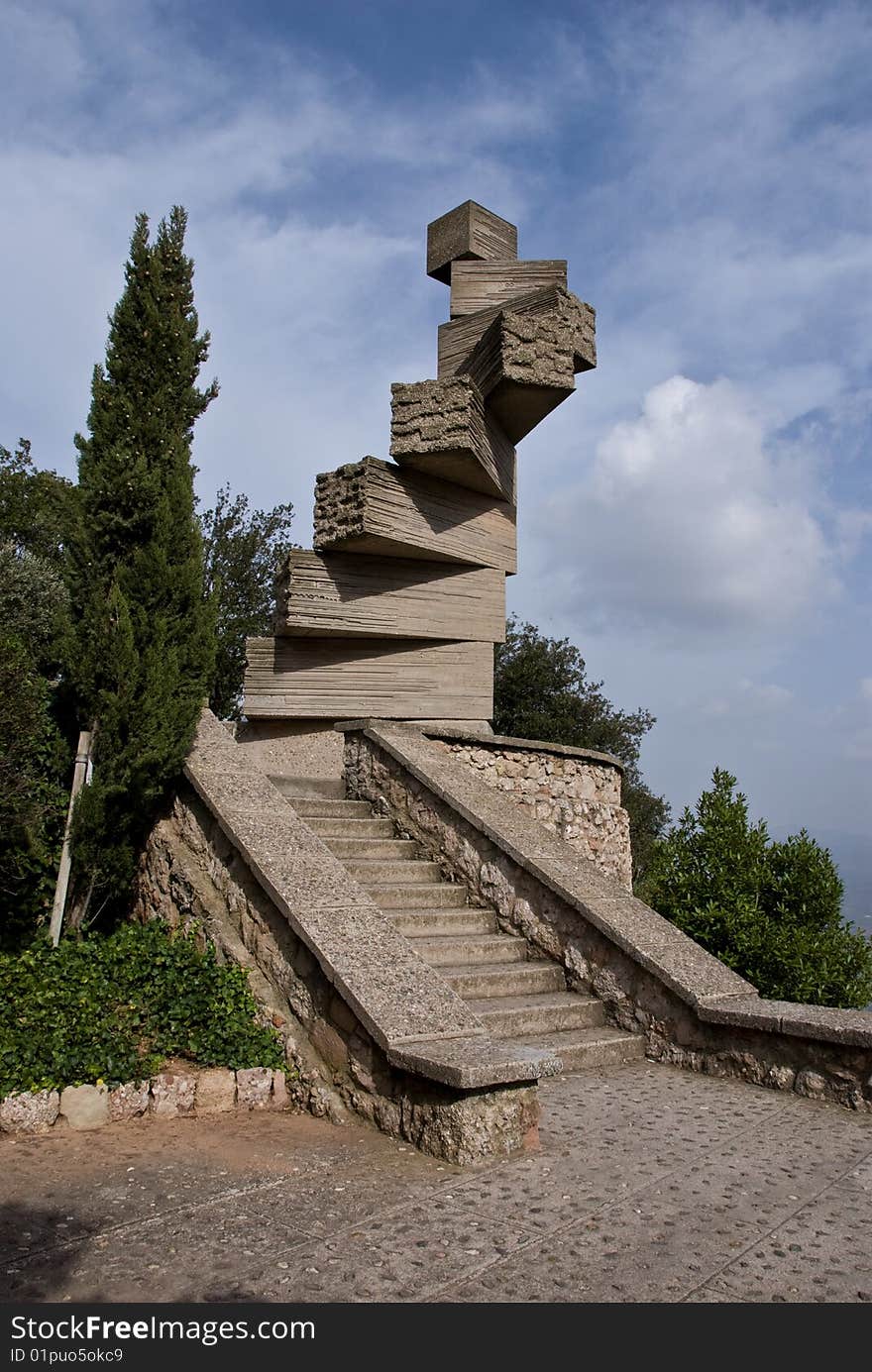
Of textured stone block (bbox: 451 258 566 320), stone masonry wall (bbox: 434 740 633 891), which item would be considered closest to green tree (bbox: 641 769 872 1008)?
stone masonry wall (bbox: 434 740 633 891)

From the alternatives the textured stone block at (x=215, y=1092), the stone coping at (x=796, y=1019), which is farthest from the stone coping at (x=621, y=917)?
the textured stone block at (x=215, y=1092)

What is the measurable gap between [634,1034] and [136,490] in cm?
437

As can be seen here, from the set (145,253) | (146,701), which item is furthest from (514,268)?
(146,701)

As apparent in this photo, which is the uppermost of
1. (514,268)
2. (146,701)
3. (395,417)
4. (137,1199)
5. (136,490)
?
(514,268)

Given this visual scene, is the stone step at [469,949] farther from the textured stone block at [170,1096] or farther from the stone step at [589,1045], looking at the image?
the textured stone block at [170,1096]

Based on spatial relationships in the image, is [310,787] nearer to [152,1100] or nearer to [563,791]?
[563,791]

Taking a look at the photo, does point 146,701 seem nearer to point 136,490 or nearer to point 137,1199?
point 136,490

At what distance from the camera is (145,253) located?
6.51m

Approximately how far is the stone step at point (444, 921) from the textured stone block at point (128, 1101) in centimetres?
195

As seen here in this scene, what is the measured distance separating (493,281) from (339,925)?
7.55m

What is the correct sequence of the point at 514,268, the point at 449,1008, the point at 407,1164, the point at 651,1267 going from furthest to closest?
1. the point at 514,268
2. the point at 449,1008
3. the point at 407,1164
4. the point at 651,1267

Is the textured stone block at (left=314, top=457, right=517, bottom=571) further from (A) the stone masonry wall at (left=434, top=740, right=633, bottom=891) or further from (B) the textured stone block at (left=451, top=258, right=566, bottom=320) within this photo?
(B) the textured stone block at (left=451, top=258, right=566, bottom=320)

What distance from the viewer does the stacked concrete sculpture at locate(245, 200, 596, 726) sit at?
345 inches

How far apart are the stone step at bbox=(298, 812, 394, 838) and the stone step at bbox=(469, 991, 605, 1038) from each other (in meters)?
1.81
